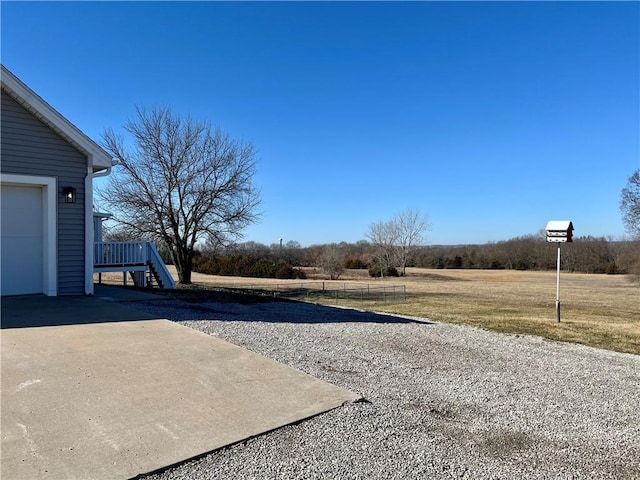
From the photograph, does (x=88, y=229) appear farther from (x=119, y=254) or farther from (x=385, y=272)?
(x=385, y=272)

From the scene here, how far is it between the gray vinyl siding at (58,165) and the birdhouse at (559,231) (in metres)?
10.3

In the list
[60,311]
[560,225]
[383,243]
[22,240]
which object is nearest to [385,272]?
[383,243]

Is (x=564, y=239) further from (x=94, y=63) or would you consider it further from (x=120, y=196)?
(x=120, y=196)

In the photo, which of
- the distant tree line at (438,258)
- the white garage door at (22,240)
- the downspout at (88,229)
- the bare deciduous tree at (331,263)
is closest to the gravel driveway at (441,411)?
the downspout at (88,229)

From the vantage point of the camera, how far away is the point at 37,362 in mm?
3918

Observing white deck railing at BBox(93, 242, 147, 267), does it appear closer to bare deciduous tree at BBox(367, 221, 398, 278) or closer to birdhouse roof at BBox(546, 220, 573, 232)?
birdhouse roof at BBox(546, 220, 573, 232)

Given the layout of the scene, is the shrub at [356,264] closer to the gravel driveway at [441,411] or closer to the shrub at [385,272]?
the shrub at [385,272]

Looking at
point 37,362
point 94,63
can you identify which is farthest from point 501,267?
point 37,362

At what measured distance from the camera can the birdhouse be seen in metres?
9.73

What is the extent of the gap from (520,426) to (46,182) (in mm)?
8299

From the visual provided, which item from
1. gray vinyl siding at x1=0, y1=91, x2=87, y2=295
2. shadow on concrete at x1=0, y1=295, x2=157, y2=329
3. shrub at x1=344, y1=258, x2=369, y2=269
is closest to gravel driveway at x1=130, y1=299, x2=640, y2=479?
shadow on concrete at x1=0, y1=295, x2=157, y2=329

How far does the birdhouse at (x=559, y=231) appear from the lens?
9.73 m

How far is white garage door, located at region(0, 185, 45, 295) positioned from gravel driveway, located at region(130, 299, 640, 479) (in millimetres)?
3007

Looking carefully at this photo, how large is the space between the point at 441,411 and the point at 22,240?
776 centimetres
